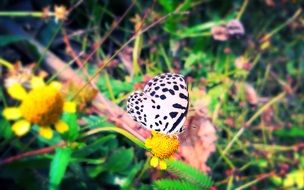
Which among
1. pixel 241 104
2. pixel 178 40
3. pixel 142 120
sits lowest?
pixel 142 120

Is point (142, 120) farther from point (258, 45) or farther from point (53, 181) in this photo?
point (258, 45)

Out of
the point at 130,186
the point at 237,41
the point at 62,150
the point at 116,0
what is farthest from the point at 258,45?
the point at 62,150

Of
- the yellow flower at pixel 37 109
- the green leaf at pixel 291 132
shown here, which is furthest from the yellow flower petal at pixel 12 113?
the green leaf at pixel 291 132

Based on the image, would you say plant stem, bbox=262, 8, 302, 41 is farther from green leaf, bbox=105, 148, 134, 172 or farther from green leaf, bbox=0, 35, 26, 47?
green leaf, bbox=0, 35, 26, 47

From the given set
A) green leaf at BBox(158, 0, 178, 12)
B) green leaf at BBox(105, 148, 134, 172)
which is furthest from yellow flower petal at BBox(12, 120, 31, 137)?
green leaf at BBox(158, 0, 178, 12)

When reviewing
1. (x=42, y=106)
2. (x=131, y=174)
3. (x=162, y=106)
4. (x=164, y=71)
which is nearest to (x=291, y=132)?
(x=164, y=71)

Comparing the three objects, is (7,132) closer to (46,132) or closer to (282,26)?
(46,132)
